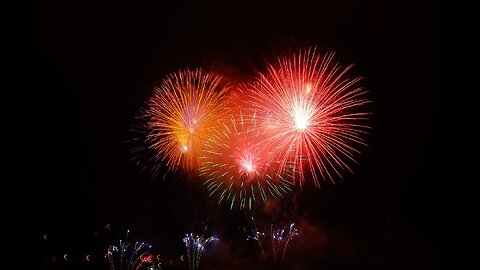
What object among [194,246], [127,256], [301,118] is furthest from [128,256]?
[301,118]

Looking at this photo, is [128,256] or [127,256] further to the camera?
[128,256]

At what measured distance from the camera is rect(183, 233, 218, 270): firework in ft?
80.4

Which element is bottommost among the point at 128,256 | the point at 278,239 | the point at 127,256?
the point at 278,239

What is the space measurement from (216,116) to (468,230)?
10.5m

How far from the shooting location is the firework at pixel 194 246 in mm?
24508

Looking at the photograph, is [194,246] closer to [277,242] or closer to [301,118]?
[277,242]

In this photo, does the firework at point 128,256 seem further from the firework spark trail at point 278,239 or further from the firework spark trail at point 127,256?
the firework spark trail at point 278,239

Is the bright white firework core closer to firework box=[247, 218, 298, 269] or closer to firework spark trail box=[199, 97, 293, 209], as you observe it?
firework spark trail box=[199, 97, 293, 209]

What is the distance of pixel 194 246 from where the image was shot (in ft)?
95.1

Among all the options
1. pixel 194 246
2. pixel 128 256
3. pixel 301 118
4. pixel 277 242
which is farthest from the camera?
pixel 194 246

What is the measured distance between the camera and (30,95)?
29.7 feet

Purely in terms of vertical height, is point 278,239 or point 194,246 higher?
point 194,246

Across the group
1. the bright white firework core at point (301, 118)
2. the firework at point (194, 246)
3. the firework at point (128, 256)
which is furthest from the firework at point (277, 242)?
the bright white firework core at point (301, 118)

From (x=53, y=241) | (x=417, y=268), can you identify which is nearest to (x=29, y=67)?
(x=53, y=241)
